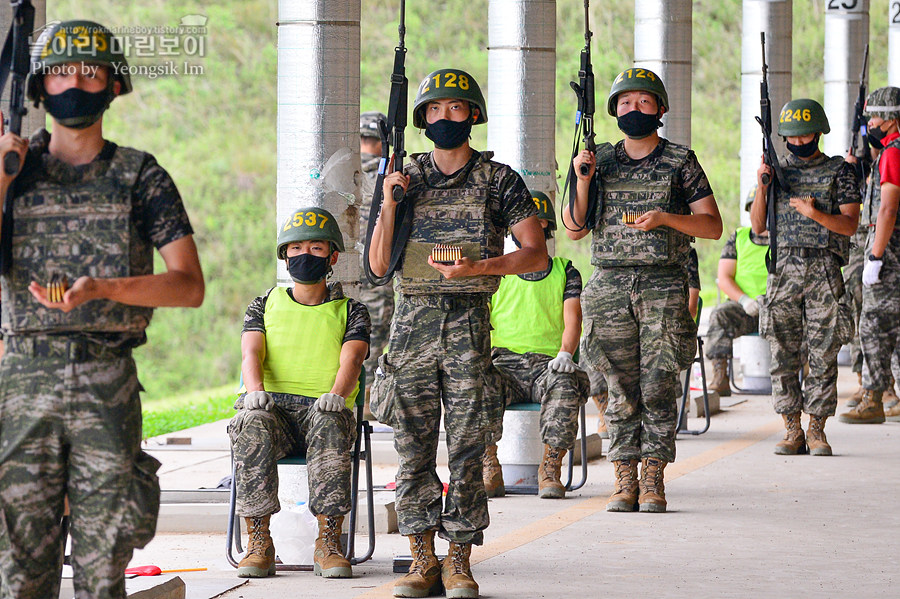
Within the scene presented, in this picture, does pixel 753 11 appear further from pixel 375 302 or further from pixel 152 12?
pixel 152 12

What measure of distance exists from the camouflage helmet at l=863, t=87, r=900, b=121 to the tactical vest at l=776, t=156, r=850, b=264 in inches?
50.2

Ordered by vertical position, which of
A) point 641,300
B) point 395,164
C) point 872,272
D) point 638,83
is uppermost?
point 638,83

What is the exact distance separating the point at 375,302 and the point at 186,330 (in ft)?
77.5

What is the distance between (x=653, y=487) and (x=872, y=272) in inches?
158

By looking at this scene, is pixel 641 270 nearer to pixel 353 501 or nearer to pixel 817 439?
pixel 353 501

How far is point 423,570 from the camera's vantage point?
6332 millimetres

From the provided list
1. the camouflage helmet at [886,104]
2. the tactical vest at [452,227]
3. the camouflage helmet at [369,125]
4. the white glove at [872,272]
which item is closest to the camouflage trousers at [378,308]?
the camouflage helmet at [369,125]

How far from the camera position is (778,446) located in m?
10.7

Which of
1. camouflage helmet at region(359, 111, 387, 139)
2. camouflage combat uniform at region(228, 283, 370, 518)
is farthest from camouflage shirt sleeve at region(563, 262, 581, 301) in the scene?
camouflage helmet at region(359, 111, 387, 139)

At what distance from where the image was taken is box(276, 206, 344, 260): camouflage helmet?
6.86 meters

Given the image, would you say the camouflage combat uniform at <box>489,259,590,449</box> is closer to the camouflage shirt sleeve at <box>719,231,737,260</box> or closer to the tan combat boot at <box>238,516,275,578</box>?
the tan combat boot at <box>238,516,275,578</box>

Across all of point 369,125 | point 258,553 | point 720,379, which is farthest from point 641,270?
point 720,379

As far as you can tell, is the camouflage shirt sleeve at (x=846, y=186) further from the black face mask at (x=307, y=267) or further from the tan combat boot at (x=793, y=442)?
the black face mask at (x=307, y=267)

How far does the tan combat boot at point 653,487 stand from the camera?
8.34 metres
